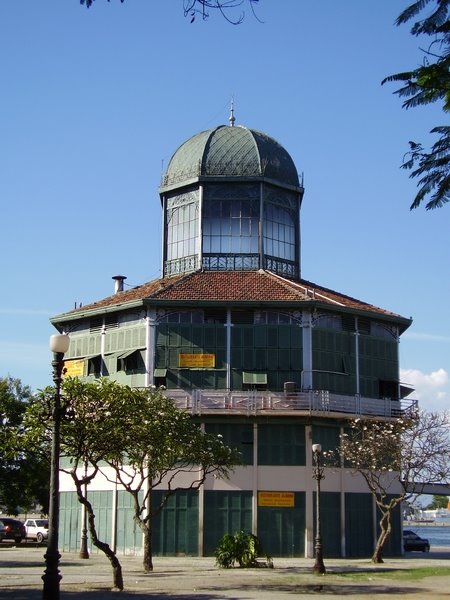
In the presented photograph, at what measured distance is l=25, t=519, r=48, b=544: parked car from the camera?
186 feet

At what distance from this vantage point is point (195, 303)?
43219 mm

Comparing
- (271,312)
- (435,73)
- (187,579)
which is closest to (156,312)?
(271,312)

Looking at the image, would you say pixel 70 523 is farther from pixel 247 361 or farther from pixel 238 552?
pixel 238 552

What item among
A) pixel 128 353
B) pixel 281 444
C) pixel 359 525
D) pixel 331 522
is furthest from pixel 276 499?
pixel 128 353

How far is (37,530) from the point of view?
57156mm

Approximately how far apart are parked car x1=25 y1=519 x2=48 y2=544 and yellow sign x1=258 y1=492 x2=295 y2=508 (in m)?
20.2

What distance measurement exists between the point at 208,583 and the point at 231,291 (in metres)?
19.3

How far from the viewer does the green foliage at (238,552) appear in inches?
1300

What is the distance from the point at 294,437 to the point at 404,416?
18.9ft

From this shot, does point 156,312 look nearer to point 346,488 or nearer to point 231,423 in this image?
point 231,423

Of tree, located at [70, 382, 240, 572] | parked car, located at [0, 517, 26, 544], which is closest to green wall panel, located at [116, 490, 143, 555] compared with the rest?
tree, located at [70, 382, 240, 572]

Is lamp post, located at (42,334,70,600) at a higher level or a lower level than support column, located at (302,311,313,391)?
lower

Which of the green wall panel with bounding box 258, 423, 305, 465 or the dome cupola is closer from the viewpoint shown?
the green wall panel with bounding box 258, 423, 305, 465

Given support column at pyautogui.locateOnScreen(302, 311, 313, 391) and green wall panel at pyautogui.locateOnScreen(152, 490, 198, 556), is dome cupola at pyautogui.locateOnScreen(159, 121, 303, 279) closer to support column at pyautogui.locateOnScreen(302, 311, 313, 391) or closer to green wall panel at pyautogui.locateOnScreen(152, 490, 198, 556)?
support column at pyautogui.locateOnScreen(302, 311, 313, 391)
